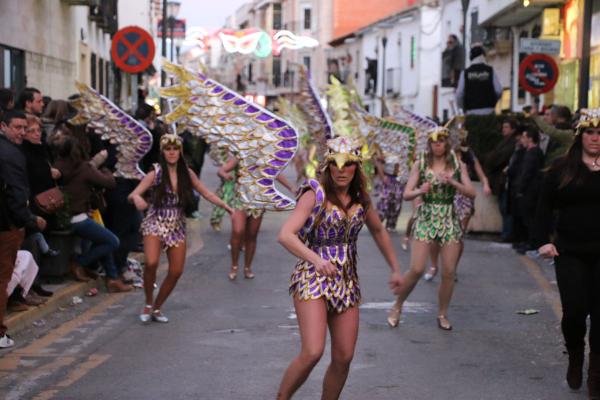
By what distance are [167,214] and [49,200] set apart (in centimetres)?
139

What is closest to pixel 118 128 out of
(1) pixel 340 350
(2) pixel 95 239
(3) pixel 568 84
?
(2) pixel 95 239

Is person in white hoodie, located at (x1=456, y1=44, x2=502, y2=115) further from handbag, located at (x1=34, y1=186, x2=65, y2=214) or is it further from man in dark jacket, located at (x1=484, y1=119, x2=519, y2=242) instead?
handbag, located at (x1=34, y1=186, x2=65, y2=214)

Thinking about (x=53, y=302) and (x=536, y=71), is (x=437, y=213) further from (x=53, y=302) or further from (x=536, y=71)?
(x=536, y=71)

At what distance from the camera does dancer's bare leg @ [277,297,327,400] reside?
6.21 metres

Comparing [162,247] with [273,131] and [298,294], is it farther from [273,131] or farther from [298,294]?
[298,294]

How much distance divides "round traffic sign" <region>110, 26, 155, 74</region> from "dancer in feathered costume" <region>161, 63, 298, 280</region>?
19.6 feet

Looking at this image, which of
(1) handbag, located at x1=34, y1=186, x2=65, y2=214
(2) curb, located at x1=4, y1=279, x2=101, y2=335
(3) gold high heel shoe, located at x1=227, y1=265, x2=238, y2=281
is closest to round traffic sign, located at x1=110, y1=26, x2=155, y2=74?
(3) gold high heel shoe, located at x1=227, y1=265, x2=238, y2=281

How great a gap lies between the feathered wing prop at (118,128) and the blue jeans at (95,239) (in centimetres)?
103

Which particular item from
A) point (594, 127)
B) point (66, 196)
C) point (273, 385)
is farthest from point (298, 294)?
point (66, 196)

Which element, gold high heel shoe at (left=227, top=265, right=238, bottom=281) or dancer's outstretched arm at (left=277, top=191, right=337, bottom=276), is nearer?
dancer's outstretched arm at (left=277, top=191, right=337, bottom=276)

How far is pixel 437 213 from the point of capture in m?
10.3

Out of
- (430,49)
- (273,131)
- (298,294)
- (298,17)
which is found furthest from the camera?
(298,17)

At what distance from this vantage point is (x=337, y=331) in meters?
6.45

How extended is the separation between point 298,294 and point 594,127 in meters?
2.40
